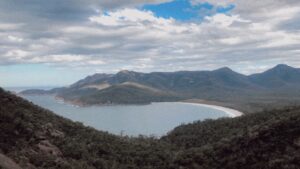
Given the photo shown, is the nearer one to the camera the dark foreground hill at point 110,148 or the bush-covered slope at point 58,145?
the bush-covered slope at point 58,145

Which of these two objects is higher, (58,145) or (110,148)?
(58,145)

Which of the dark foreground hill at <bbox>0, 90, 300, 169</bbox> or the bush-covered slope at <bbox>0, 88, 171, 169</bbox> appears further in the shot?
the dark foreground hill at <bbox>0, 90, 300, 169</bbox>

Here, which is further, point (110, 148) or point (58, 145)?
point (110, 148)

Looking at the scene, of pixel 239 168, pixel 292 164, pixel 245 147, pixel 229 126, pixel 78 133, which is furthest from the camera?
pixel 229 126

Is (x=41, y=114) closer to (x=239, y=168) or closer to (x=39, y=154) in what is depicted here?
(x=39, y=154)

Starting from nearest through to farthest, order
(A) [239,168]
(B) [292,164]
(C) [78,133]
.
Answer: (B) [292,164] → (A) [239,168] → (C) [78,133]

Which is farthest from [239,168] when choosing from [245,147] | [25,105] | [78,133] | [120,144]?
[25,105]

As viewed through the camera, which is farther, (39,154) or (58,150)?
(58,150)

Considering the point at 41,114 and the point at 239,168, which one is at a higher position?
the point at 41,114
